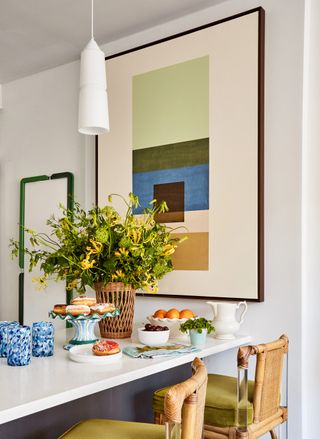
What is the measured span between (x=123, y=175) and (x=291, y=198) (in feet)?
3.52

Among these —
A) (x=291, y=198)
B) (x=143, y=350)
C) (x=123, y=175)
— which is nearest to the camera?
(x=143, y=350)

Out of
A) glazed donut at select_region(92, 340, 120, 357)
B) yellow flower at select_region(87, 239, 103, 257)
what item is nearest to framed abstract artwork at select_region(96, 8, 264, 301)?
yellow flower at select_region(87, 239, 103, 257)

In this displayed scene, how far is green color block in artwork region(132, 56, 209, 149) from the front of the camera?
113 inches

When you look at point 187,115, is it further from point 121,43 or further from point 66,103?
point 66,103

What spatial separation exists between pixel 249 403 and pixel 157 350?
0.40m

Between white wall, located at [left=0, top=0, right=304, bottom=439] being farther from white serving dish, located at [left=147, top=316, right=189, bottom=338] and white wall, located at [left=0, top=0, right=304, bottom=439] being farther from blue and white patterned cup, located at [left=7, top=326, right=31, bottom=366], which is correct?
blue and white patterned cup, located at [left=7, top=326, right=31, bottom=366]

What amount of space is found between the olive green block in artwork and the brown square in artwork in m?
0.11

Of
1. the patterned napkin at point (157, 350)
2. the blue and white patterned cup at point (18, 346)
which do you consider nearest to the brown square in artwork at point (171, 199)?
the patterned napkin at point (157, 350)

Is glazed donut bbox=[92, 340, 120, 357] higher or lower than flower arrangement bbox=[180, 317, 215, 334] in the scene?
lower

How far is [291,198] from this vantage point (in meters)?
2.55

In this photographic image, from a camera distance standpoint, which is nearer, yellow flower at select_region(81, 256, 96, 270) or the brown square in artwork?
yellow flower at select_region(81, 256, 96, 270)

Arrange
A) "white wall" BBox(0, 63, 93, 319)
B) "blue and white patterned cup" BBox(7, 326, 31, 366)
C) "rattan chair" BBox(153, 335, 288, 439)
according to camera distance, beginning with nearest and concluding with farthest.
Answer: "blue and white patterned cup" BBox(7, 326, 31, 366)
"rattan chair" BBox(153, 335, 288, 439)
"white wall" BBox(0, 63, 93, 319)

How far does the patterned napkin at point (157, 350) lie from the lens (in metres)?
1.96

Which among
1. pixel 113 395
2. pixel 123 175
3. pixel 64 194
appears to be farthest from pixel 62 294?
pixel 113 395
